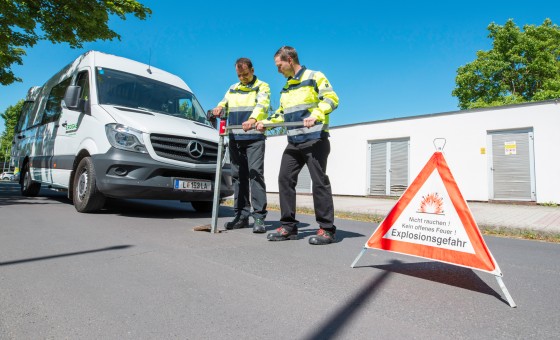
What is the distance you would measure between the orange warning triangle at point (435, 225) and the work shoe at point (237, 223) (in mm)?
2269

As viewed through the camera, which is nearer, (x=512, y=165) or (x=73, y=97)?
(x=73, y=97)

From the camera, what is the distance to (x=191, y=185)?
526 centimetres

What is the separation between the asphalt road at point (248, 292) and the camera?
1.71m

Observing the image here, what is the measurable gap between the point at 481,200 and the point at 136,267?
535 inches

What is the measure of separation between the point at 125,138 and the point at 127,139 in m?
0.03

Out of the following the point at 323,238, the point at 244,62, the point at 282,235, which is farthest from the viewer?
the point at 244,62

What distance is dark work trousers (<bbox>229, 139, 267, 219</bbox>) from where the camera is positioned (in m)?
4.59

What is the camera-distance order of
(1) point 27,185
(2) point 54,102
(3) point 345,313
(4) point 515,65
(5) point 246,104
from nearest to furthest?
(3) point 345,313, (5) point 246,104, (2) point 54,102, (1) point 27,185, (4) point 515,65

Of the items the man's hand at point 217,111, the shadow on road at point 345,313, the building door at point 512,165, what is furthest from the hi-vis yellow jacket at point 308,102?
the building door at point 512,165

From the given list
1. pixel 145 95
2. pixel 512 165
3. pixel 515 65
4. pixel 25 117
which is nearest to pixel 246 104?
pixel 145 95

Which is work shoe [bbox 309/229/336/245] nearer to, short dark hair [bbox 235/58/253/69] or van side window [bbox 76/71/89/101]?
short dark hair [bbox 235/58/253/69]

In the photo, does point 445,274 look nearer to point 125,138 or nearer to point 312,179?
point 312,179

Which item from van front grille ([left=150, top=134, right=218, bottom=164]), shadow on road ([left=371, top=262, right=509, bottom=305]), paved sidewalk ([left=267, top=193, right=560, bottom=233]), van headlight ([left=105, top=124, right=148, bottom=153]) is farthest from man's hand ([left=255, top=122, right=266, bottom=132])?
paved sidewalk ([left=267, top=193, right=560, bottom=233])

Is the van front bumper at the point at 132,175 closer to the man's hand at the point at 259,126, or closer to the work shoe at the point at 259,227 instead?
the work shoe at the point at 259,227
